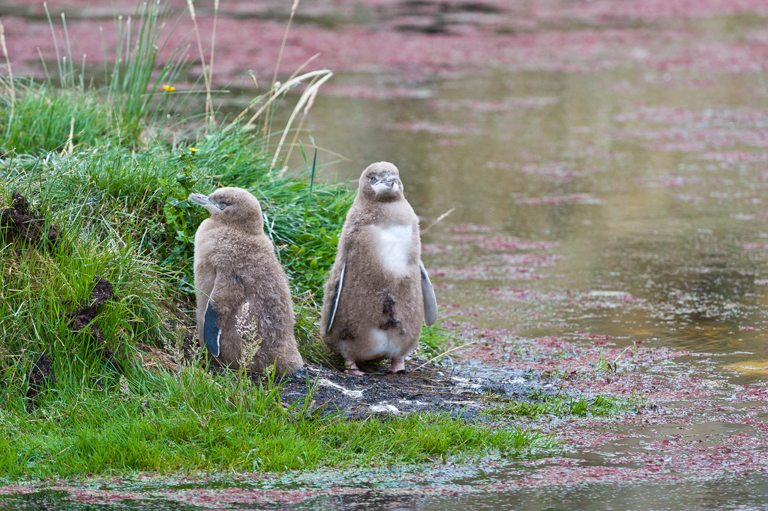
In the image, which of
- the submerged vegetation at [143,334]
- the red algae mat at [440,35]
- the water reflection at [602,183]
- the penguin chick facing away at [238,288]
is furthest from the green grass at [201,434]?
the red algae mat at [440,35]

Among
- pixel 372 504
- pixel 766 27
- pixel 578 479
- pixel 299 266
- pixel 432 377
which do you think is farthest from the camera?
pixel 766 27

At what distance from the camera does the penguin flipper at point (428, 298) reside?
18.9 ft

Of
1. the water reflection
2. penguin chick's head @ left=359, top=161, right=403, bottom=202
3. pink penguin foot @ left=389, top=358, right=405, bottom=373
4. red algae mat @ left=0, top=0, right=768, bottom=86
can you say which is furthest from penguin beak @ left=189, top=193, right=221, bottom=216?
red algae mat @ left=0, top=0, right=768, bottom=86

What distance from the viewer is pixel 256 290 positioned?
17.1ft

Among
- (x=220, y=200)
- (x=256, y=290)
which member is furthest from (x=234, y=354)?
(x=220, y=200)

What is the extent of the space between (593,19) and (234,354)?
19532 mm

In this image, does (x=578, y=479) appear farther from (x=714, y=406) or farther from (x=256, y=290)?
(x=256, y=290)

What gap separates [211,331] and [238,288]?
267 mm

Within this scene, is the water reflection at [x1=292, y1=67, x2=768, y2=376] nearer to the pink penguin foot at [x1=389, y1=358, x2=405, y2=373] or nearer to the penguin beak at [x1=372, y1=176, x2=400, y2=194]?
the pink penguin foot at [x1=389, y1=358, x2=405, y2=373]

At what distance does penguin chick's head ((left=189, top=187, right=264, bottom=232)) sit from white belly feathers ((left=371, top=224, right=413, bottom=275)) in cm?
66

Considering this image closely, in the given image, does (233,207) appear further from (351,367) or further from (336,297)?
(351,367)

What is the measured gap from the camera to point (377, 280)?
17.9 feet

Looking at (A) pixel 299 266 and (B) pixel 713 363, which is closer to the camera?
(B) pixel 713 363

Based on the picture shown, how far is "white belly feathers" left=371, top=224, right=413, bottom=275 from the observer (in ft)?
17.9
